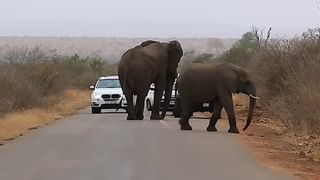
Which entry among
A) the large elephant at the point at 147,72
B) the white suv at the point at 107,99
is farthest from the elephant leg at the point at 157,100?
the white suv at the point at 107,99

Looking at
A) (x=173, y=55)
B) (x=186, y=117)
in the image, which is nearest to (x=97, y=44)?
(x=173, y=55)

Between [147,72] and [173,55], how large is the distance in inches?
67.6

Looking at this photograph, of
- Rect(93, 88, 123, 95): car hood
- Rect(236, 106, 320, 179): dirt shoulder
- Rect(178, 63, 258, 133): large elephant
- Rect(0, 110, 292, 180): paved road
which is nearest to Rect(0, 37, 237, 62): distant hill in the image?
Rect(93, 88, 123, 95): car hood

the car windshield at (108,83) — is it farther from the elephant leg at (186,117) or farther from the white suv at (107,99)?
the elephant leg at (186,117)

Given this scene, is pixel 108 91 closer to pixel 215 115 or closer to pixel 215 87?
pixel 215 87

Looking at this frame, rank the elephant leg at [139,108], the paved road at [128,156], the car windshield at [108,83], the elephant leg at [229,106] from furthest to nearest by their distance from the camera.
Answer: the car windshield at [108,83] < the elephant leg at [139,108] < the elephant leg at [229,106] < the paved road at [128,156]

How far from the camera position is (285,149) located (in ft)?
65.6

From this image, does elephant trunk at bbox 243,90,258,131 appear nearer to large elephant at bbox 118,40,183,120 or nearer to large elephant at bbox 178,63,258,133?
large elephant at bbox 178,63,258,133

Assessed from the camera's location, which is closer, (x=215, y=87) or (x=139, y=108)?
(x=215, y=87)

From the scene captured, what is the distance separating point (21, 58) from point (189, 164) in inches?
1454

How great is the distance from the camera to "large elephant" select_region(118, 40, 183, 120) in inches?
1265

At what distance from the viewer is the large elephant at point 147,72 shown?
105 feet

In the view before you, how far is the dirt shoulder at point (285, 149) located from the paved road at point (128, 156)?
42cm

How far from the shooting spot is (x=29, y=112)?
3253cm
